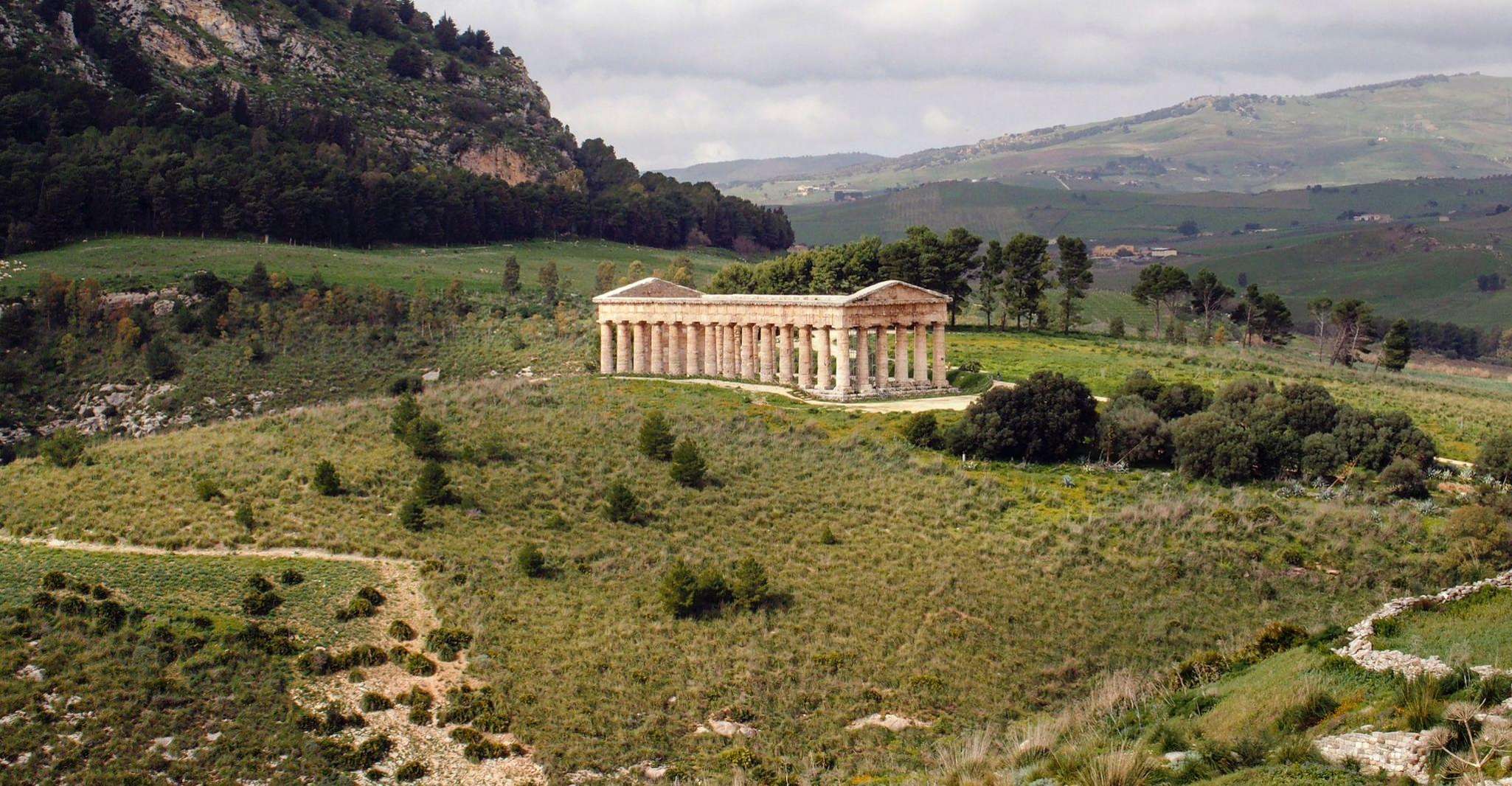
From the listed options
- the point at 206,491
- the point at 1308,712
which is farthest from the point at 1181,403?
the point at 206,491

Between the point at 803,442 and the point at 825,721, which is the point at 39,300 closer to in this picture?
the point at 803,442

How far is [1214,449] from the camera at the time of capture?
53.1 m

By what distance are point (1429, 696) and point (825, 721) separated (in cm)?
1632

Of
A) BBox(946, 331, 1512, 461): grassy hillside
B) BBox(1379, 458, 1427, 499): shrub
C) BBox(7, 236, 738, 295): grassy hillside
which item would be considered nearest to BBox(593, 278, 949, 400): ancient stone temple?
BBox(946, 331, 1512, 461): grassy hillside

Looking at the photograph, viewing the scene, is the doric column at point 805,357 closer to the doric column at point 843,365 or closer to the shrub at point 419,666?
the doric column at point 843,365

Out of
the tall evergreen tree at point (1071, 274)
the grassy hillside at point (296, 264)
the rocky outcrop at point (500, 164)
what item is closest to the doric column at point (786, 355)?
the tall evergreen tree at point (1071, 274)

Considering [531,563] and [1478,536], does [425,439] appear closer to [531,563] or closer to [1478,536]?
[531,563]

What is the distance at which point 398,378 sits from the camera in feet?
278

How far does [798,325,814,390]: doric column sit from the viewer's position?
227ft

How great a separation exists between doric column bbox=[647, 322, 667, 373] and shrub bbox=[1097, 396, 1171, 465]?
95.1 feet

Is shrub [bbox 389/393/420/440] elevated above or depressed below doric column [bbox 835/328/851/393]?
below

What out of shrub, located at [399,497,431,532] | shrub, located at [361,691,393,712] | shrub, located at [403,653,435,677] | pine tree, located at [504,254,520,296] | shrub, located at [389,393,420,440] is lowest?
shrub, located at [361,691,393,712]

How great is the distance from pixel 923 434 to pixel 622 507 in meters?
13.6

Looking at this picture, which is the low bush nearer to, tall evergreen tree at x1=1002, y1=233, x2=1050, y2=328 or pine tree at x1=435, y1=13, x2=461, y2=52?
tall evergreen tree at x1=1002, y1=233, x2=1050, y2=328
